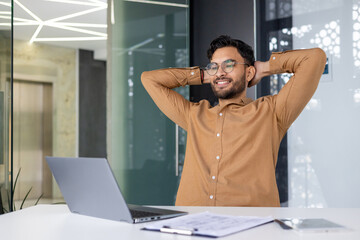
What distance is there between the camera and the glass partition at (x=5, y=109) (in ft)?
9.82

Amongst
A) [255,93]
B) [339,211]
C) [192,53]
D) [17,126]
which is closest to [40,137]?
[17,126]

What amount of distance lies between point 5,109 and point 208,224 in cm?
219

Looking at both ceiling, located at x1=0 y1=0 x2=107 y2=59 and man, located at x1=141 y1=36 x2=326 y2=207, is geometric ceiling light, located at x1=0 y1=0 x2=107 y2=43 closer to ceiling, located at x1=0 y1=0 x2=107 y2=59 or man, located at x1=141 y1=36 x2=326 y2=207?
ceiling, located at x1=0 y1=0 x2=107 y2=59

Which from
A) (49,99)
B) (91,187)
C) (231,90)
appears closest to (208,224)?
(91,187)

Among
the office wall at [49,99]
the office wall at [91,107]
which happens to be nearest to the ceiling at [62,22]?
the office wall at [49,99]

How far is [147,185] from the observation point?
3832 millimetres

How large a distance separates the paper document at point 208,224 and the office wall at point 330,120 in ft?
7.04

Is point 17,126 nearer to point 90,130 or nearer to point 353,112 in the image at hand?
point 90,130

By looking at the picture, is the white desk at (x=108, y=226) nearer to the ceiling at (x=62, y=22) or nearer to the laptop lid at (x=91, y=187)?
the laptop lid at (x=91, y=187)

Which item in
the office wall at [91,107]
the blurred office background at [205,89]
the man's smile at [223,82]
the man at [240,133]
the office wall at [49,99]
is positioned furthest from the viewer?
the office wall at [91,107]

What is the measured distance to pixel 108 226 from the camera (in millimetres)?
1310

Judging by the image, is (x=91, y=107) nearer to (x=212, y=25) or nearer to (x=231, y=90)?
(x=212, y=25)

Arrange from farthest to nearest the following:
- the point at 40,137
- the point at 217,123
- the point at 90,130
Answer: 1. the point at 90,130
2. the point at 40,137
3. the point at 217,123

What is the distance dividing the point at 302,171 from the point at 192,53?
1.44m
